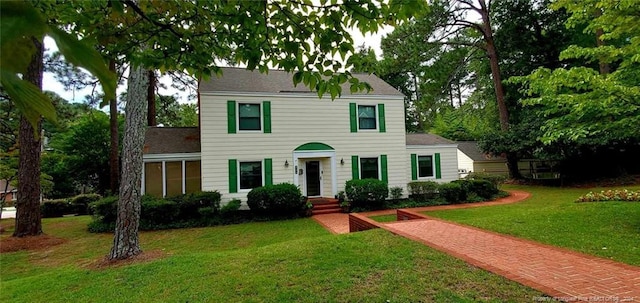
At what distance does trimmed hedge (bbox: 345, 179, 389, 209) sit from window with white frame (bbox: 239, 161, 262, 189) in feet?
12.2

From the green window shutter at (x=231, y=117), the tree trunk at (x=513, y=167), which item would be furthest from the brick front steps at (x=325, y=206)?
the tree trunk at (x=513, y=167)

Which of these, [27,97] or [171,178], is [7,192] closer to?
[171,178]

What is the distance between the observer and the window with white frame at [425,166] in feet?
50.6

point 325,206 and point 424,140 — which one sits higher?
point 424,140

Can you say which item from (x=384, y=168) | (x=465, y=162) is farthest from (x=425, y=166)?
(x=465, y=162)

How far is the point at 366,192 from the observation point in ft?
41.5

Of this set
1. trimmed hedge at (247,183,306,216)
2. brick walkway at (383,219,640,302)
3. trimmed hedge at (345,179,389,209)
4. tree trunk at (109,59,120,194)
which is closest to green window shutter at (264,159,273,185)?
trimmed hedge at (247,183,306,216)

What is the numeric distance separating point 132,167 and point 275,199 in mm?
5594

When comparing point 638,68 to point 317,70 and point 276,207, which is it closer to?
point 317,70

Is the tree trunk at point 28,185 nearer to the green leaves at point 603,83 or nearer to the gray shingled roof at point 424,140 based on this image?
the green leaves at point 603,83

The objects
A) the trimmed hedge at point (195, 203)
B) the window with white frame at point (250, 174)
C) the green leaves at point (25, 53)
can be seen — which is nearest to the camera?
the green leaves at point (25, 53)

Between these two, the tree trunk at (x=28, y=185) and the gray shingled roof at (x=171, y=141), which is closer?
the tree trunk at (x=28, y=185)

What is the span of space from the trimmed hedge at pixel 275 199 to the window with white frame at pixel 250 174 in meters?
0.75

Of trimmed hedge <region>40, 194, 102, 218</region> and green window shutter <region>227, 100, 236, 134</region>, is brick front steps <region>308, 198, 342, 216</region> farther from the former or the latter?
trimmed hedge <region>40, 194, 102, 218</region>
